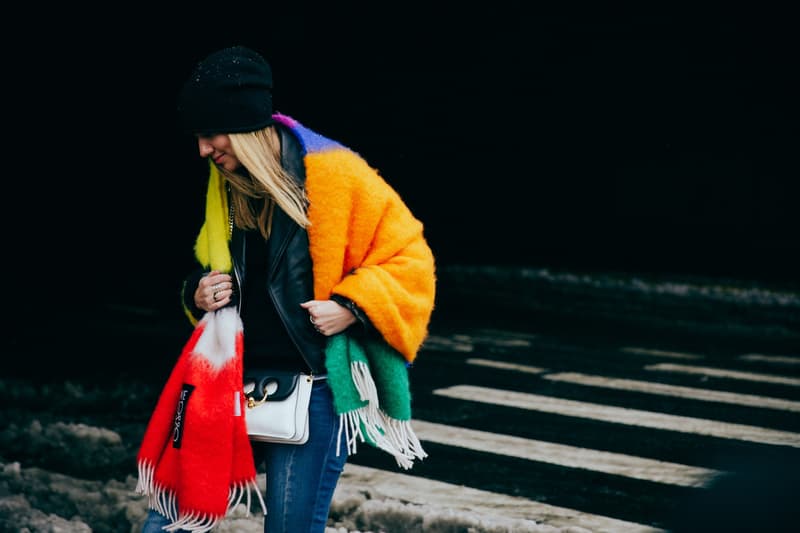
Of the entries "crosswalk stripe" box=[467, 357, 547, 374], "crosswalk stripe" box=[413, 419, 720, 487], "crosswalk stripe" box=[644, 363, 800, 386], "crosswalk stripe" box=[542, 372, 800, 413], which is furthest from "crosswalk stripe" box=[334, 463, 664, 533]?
"crosswalk stripe" box=[644, 363, 800, 386]

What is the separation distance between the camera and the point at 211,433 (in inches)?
109

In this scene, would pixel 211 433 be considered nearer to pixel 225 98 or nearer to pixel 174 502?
pixel 174 502

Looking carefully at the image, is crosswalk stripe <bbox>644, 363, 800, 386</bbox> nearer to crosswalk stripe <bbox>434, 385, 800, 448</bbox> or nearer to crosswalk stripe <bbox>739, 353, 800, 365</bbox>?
crosswalk stripe <bbox>739, 353, 800, 365</bbox>

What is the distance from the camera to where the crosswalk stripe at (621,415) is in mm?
6656

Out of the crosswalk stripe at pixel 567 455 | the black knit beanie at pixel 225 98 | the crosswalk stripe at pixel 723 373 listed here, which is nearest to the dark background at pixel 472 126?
the crosswalk stripe at pixel 723 373

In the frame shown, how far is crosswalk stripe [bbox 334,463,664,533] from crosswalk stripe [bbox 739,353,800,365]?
520cm

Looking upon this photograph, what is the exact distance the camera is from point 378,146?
19.8m

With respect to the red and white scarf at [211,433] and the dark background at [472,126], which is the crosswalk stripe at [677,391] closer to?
the red and white scarf at [211,433]

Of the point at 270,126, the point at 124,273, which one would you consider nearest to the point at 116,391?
the point at 270,126

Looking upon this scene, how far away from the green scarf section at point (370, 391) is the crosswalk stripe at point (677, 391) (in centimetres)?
529

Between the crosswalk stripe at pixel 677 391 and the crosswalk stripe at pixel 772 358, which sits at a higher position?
the crosswalk stripe at pixel 677 391

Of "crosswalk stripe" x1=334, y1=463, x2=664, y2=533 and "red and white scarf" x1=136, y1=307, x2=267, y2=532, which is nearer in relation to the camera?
"red and white scarf" x1=136, y1=307, x2=267, y2=532

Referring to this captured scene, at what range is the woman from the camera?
109 inches

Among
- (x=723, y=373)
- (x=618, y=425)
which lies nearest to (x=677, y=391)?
(x=723, y=373)
